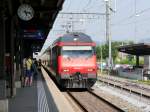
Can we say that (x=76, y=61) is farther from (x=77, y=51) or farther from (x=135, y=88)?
(x=135, y=88)

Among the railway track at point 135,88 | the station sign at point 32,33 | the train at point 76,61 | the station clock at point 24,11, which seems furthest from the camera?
the station sign at point 32,33

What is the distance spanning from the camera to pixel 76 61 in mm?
27516

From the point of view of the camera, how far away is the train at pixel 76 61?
2703 centimetres

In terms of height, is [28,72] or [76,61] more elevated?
[76,61]

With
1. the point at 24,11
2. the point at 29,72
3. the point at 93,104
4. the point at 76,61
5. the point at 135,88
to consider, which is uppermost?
the point at 24,11

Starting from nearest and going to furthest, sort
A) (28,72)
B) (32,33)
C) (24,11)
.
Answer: (24,11)
(28,72)
(32,33)

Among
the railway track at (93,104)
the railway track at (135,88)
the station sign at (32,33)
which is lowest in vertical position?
the railway track at (93,104)

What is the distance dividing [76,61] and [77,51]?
0.60 metres

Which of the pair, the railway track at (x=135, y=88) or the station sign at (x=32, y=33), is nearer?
the railway track at (x=135, y=88)

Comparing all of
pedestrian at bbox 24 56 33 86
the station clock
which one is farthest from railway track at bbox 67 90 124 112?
the station clock

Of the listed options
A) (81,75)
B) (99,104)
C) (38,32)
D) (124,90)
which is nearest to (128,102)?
(99,104)

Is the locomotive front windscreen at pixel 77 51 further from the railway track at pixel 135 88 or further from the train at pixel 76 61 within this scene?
the railway track at pixel 135 88

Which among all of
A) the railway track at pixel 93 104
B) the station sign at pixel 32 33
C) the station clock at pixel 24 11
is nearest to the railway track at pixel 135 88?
the railway track at pixel 93 104

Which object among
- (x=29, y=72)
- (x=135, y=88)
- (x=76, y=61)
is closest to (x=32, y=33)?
(x=76, y=61)
